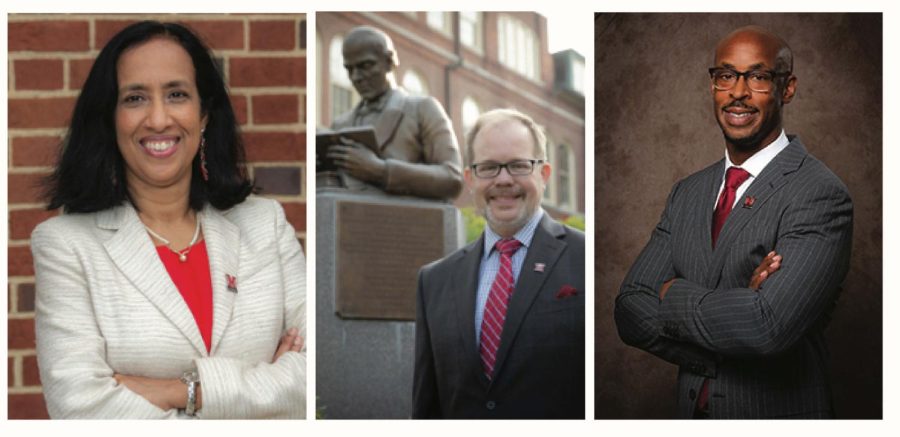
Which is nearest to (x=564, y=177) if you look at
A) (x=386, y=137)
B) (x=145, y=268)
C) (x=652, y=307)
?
(x=652, y=307)

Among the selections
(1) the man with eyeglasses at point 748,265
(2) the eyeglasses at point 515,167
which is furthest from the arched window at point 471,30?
(1) the man with eyeglasses at point 748,265

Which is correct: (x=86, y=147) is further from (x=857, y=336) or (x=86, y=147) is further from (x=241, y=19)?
(x=857, y=336)

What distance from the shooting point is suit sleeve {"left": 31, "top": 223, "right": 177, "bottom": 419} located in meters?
4.38

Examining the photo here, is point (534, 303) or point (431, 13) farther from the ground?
point (431, 13)

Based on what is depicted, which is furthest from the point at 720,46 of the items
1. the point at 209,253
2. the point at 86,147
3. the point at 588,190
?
the point at 86,147

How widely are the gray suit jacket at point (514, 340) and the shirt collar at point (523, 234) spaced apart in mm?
20

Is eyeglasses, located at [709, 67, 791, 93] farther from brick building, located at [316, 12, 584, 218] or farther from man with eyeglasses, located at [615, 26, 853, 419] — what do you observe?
brick building, located at [316, 12, 584, 218]

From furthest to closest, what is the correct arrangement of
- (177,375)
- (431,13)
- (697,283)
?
(431,13) → (697,283) → (177,375)

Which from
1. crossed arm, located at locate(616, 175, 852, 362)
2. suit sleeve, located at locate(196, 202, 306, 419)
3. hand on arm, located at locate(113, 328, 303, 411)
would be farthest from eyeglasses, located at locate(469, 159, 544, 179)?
hand on arm, located at locate(113, 328, 303, 411)

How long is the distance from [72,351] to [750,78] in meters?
2.59

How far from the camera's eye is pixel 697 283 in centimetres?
477

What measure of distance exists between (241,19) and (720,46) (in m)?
1.78

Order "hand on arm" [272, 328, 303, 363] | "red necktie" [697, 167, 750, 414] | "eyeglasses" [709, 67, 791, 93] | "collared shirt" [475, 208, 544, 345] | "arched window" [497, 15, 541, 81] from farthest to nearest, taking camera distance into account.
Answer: "arched window" [497, 15, 541, 81]
"collared shirt" [475, 208, 544, 345]
"eyeglasses" [709, 67, 791, 93]
"red necktie" [697, 167, 750, 414]
"hand on arm" [272, 328, 303, 363]

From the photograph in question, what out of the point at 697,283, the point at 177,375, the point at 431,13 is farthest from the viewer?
the point at 431,13
